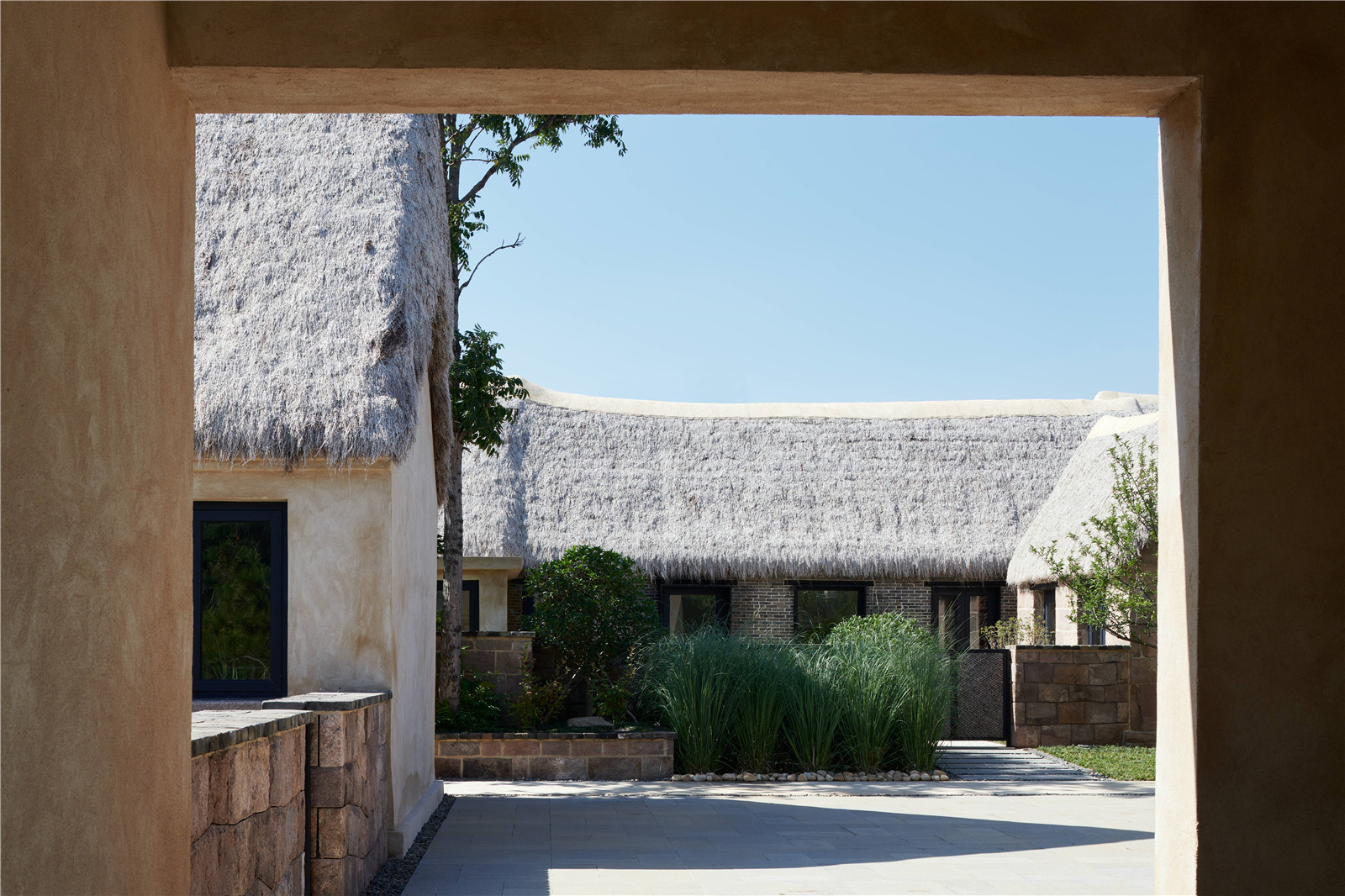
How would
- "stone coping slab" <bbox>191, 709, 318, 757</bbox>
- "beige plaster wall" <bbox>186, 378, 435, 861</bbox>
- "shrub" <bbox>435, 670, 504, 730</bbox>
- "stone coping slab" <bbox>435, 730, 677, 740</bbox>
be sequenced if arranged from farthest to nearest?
1. "shrub" <bbox>435, 670, 504, 730</bbox>
2. "stone coping slab" <bbox>435, 730, 677, 740</bbox>
3. "beige plaster wall" <bbox>186, 378, 435, 861</bbox>
4. "stone coping slab" <bbox>191, 709, 318, 757</bbox>

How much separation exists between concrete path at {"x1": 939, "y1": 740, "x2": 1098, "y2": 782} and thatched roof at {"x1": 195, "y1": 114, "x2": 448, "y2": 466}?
21.8 ft

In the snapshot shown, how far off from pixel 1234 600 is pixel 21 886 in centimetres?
272

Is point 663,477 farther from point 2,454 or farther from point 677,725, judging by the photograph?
point 2,454

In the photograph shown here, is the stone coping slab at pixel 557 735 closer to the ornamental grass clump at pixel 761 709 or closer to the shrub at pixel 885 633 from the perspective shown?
the ornamental grass clump at pixel 761 709

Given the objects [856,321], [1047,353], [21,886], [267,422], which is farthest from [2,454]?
[1047,353]

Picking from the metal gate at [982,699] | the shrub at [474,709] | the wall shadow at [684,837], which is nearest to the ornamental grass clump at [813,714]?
the wall shadow at [684,837]

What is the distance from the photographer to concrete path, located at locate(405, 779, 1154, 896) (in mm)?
6160

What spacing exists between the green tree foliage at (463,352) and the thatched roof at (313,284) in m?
1.21

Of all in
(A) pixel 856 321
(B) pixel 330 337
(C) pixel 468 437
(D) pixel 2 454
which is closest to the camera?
(D) pixel 2 454

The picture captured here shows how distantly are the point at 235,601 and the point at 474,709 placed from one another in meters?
4.49

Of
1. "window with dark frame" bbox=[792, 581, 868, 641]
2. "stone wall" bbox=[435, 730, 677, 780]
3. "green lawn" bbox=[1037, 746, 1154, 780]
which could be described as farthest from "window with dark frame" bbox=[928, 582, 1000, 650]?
"stone wall" bbox=[435, 730, 677, 780]

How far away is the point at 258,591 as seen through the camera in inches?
278

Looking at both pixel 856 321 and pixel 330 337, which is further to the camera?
Result: pixel 856 321

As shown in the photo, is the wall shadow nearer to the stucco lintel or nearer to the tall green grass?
the tall green grass
